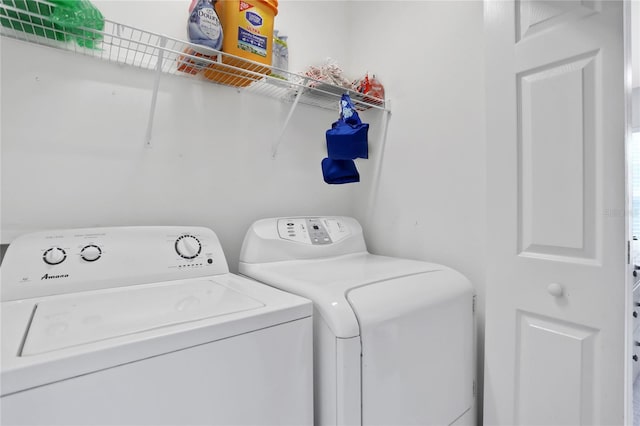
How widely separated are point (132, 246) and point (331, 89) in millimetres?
1152

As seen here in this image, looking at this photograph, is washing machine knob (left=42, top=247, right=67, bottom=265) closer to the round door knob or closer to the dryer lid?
the dryer lid

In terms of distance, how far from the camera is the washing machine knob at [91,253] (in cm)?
109

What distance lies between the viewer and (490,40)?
1.26 meters

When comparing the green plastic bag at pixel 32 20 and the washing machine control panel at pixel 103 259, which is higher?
the green plastic bag at pixel 32 20

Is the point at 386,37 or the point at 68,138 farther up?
the point at 386,37

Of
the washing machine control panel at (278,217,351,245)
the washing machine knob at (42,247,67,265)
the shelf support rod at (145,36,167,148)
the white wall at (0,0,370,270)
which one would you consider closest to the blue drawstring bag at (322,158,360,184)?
the washing machine control panel at (278,217,351,245)

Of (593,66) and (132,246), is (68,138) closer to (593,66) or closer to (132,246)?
(132,246)

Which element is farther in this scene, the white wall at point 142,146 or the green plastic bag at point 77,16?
the white wall at point 142,146

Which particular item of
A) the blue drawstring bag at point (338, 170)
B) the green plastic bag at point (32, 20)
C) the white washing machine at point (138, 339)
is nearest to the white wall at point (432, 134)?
the blue drawstring bag at point (338, 170)

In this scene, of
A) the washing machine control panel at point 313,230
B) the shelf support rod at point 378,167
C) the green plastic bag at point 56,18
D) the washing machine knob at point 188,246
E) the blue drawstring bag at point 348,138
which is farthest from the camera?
the shelf support rod at point 378,167

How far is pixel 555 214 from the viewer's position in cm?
110

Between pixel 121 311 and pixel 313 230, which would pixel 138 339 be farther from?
pixel 313 230

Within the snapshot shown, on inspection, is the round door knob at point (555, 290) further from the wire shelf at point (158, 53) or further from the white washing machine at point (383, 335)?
the wire shelf at point (158, 53)

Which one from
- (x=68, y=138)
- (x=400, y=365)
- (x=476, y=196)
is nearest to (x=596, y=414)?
(x=400, y=365)
